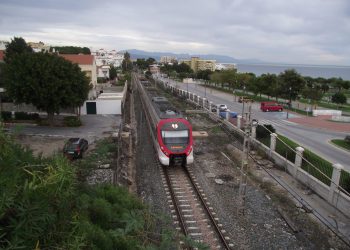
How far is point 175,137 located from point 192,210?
5626 millimetres

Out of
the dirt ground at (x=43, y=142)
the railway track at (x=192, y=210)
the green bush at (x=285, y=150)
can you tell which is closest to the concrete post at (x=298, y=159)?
the green bush at (x=285, y=150)

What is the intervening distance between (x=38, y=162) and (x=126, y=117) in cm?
3310

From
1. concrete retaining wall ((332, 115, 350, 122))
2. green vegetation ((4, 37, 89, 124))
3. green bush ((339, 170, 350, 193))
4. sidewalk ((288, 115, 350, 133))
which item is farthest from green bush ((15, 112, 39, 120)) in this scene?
concrete retaining wall ((332, 115, 350, 122))

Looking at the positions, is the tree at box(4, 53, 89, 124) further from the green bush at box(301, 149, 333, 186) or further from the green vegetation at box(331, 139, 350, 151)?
the green vegetation at box(331, 139, 350, 151)

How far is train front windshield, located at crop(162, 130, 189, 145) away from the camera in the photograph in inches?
750

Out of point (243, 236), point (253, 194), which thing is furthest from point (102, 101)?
point (243, 236)

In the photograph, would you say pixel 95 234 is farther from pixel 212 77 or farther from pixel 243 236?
pixel 212 77

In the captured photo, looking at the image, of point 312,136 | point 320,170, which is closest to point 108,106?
point 312,136

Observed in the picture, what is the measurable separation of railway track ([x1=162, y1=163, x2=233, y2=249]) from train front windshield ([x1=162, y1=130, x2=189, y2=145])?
190 centimetres

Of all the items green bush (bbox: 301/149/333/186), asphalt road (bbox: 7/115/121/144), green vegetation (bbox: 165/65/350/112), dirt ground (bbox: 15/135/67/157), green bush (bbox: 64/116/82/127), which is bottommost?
dirt ground (bbox: 15/135/67/157)

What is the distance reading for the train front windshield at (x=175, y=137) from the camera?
19.0 meters

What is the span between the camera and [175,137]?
19141mm

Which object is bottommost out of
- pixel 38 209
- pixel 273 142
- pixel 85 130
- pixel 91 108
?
pixel 85 130

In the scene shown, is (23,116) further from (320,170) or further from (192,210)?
(320,170)
